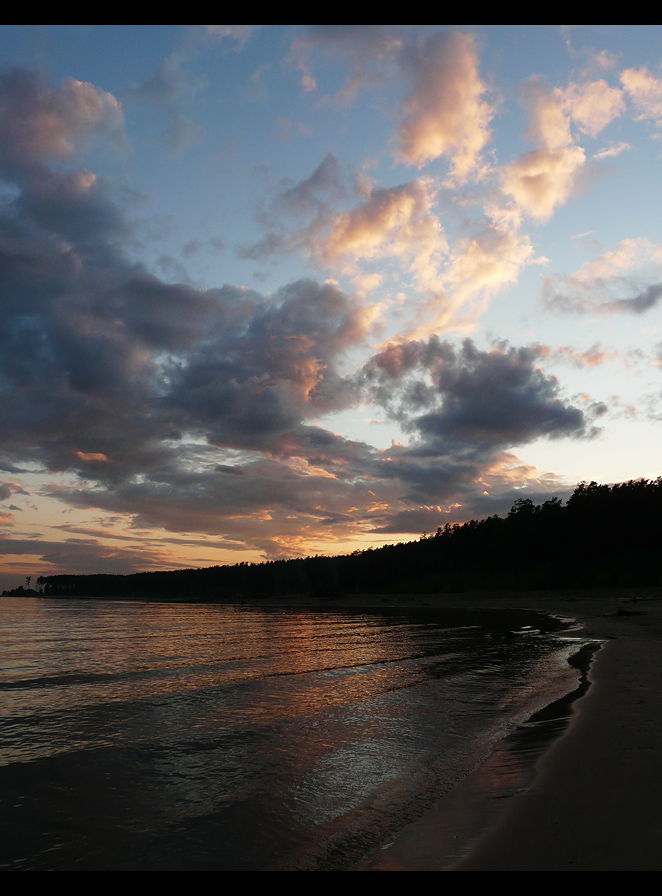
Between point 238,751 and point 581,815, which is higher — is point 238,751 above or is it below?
below

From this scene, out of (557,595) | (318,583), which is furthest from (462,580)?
(318,583)

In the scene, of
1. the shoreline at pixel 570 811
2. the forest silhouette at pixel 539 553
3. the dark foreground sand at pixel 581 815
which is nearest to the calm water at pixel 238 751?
the shoreline at pixel 570 811

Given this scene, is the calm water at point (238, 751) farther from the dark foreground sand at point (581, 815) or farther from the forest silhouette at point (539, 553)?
the forest silhouette at point (539, 553)

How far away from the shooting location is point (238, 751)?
29.7ft

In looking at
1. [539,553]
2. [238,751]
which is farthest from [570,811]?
[539,553]

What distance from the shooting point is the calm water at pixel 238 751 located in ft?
18.4

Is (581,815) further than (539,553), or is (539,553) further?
(539,553)

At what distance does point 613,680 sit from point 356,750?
9.56 meters

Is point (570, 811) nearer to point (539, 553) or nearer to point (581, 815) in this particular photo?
point (581, 815)

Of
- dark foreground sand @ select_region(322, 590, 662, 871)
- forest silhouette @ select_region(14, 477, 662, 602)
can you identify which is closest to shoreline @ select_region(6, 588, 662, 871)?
dark foreground sand @ select_region(322, 590, 662, 871)

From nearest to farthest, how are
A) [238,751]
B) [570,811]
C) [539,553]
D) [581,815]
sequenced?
[581,815], [570,811], [238,751], [539,553]

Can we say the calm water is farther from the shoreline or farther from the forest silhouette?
the forest silhouette

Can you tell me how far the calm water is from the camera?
560 centimetres
